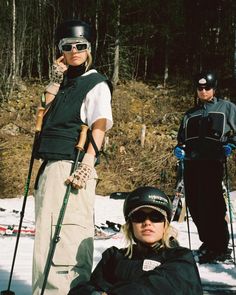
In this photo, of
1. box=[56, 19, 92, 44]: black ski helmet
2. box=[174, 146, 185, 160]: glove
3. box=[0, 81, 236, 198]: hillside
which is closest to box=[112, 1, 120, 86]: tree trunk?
box=[0, 81, 236, 198]: hillside

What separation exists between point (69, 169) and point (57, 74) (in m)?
0.70

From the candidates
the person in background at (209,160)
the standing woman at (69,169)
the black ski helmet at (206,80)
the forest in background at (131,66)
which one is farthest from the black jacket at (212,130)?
the forest in background at (131,66)

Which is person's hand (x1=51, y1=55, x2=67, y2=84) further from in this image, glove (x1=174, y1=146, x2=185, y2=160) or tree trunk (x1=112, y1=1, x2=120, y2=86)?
tree trunk (x1=112, y1=1, x2=120, y2=86)

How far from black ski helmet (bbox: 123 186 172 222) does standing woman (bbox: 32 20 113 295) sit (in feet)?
1.04

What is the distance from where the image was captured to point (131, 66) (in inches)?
995

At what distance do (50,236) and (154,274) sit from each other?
2.44ft

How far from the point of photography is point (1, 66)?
2084 cm

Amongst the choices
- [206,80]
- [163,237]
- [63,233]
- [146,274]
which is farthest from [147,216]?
[206,80]

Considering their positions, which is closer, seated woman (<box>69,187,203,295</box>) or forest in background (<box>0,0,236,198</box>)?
seated woman (<box>69,187,203,295</box>)

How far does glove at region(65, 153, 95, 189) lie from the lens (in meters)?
2.67

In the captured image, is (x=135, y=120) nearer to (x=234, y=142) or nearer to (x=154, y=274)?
(x=234, y=142)

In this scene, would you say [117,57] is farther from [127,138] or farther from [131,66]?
[127,138]

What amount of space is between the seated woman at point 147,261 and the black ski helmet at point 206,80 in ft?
8.15

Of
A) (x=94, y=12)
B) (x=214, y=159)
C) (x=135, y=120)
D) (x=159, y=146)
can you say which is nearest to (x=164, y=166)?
(x=159, y=146)
